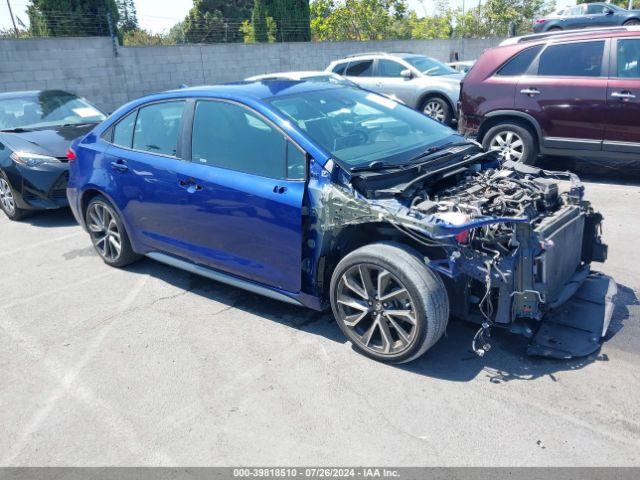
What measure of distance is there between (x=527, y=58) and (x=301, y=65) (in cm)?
1518

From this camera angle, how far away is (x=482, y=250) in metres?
3.35

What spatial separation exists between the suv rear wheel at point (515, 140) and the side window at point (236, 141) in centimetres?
426

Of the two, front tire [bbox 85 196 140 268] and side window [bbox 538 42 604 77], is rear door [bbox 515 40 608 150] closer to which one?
side window [bbox 538 42 604 77]

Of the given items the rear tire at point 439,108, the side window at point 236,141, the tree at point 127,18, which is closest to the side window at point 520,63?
the rear tire at point 439,108

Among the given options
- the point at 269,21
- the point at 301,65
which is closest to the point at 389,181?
the point at 301,65

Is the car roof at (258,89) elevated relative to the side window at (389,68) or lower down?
elevated

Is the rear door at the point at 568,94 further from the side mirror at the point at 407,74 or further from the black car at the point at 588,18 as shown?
the black car at the point at 588,18

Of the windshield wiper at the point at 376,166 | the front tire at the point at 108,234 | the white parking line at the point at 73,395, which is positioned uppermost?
the windshield wiper at the point at 376,166

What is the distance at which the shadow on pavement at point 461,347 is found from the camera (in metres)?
3.45

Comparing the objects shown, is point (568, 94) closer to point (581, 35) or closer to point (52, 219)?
point (581, 35)

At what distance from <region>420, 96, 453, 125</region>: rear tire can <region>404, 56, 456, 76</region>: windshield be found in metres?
0.78

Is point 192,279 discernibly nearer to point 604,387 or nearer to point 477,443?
point 477,443

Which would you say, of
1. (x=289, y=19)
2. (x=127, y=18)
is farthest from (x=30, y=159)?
(x=127, y=18)

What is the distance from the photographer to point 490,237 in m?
3.30
